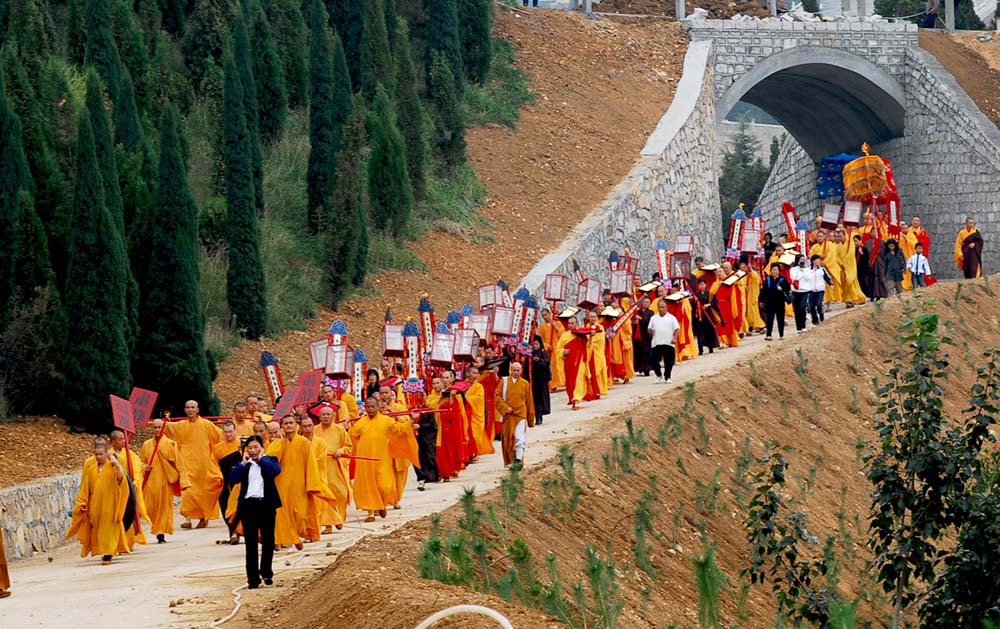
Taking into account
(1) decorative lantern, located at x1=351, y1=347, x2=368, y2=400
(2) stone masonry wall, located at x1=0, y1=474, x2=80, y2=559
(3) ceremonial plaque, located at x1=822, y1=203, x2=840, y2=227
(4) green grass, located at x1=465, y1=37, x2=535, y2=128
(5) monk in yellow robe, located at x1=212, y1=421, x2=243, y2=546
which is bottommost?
(2) stone masonry wall, located at x1=0, y1=474, x2=80, y2=559

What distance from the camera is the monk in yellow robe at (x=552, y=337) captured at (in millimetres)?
24562

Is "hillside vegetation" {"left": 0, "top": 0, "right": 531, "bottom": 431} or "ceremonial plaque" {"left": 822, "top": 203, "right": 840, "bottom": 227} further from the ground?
"hillside vegetation" {"left": 0, "top": 0, "right": 531, "bottom": 431}

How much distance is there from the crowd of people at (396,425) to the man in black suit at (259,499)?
0.01 metres

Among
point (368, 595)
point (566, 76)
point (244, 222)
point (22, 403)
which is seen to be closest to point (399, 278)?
point (244, 222)

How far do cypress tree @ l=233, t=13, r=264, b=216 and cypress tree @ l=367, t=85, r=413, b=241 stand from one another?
2422mm

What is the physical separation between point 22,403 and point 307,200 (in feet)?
32.1

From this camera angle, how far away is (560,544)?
525 inches

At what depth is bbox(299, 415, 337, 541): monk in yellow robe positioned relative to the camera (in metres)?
15.4

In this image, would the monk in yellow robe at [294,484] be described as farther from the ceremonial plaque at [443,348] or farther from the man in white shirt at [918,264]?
the man in white shirt at [918,264]

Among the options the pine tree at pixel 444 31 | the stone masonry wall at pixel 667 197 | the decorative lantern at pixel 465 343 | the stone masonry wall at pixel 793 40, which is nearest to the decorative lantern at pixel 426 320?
the decorative lantern at pixel 465 343

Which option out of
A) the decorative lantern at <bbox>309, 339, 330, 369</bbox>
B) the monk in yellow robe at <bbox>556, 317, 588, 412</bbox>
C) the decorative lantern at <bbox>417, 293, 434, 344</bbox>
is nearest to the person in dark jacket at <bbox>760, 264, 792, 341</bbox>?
the monk in yellow robe at <bbox>556, 317, 588, 412</bbox>

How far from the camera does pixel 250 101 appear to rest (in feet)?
90.8

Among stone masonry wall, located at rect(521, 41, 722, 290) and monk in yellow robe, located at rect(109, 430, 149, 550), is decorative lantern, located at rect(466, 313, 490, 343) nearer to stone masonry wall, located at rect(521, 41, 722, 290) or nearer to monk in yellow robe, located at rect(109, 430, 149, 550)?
monk in yellow robe, located at rect(109, 430, 149, 550)

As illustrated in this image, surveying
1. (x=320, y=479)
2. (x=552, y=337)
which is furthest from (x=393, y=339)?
(x=320, y=479)
